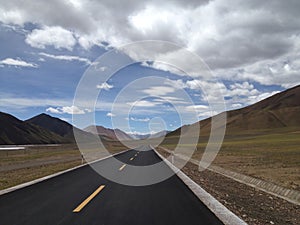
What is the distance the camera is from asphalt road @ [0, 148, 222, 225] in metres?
6.73

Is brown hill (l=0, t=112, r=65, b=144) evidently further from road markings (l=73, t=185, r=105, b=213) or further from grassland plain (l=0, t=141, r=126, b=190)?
road markings (l=73, t=185, r=105, b=213)

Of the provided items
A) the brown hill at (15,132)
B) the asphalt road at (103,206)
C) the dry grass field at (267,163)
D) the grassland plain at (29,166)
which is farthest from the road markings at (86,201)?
the brown hill at (15,132)

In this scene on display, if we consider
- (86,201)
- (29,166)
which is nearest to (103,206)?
(86,201)

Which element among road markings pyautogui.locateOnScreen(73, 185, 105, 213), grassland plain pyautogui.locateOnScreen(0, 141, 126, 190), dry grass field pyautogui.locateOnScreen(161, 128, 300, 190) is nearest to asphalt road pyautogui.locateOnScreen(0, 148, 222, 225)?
road markings pyautogui.locateOnScreen(73, 185, 105, 213)

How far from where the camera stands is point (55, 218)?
6.88 meters

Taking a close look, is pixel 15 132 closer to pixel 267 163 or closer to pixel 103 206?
pixel 267 163

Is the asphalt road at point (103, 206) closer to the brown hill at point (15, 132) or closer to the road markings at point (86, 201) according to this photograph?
the road markings at point (86, 201)

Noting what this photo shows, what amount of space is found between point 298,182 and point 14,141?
134 metres

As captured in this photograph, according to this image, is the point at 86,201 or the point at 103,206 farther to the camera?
the point at 86,201

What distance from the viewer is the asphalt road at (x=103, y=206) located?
6.73m

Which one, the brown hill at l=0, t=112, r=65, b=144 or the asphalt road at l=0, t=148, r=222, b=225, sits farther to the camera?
the brown hill at l=0, t=112, r=65, b=144

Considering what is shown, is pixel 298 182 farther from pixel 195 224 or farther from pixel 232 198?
pixel 195 224

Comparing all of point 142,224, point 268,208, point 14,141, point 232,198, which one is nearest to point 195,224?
point 142,224

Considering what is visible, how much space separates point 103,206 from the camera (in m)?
8.19
